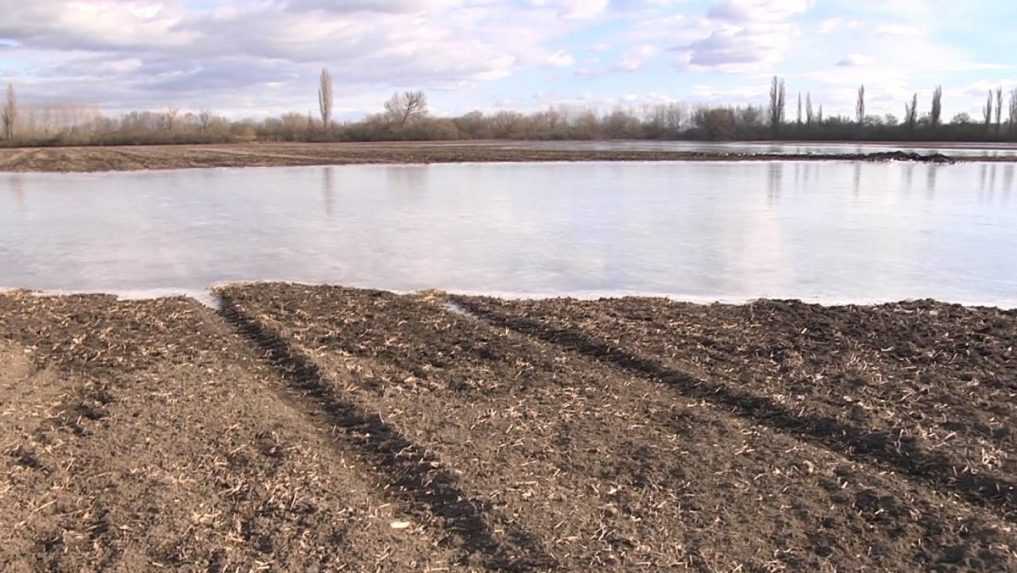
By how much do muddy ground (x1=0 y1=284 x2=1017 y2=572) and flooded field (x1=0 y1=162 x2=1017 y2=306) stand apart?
1606mm

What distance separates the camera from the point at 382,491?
3.88m

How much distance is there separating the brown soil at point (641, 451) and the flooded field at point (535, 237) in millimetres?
1923

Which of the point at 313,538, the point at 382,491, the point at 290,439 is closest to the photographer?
the point at 313,538

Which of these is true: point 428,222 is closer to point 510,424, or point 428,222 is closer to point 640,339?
point 640,339

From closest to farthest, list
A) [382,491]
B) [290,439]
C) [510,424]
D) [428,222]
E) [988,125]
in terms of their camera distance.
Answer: [382,491] < [290,439] < [510,424] < [428,222] < [988,125]

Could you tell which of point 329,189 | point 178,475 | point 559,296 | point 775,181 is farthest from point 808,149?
point 178,475

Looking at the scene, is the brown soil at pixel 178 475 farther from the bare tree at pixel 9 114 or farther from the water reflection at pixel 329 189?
the bare tree at pixel 9 114

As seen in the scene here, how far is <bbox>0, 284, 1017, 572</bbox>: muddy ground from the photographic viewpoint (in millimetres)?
3395

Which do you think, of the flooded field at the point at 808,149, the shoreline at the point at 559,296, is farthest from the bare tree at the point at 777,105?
the shoreline at the point at 559,296

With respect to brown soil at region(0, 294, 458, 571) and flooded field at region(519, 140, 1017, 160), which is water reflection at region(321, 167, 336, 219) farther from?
flooded field at region(519, 140, 1017, 160)

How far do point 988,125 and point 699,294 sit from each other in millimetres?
68717

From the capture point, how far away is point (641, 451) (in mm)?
4363

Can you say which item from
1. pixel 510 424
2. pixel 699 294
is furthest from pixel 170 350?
pixel 699 294

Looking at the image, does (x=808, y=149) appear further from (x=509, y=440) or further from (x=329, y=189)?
(x=509, y=440)
